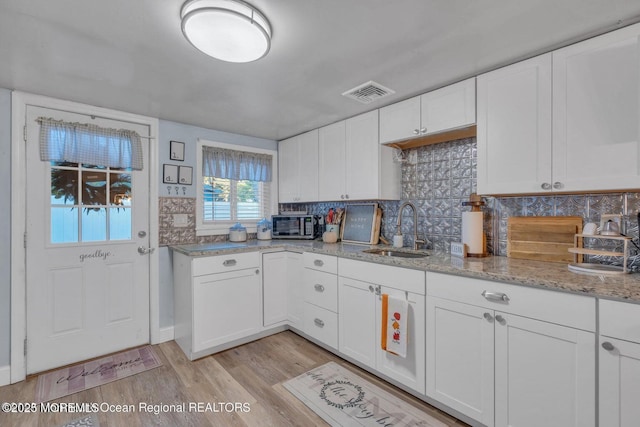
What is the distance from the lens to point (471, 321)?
5.31 ft

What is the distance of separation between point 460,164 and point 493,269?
99cm

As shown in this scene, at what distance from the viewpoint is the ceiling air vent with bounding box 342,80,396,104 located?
6.77ft

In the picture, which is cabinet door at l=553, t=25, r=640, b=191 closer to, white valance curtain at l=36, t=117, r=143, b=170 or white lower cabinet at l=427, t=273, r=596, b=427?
white lower cabinet at l=427, t=273, r=596, b=427

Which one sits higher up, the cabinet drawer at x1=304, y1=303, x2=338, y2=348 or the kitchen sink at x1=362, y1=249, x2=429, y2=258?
the kitchen sink at x1=362, y1=249, x2=429, y2=258

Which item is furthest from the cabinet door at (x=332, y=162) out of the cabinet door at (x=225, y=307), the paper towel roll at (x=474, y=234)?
the paper towel roll at (x=474, y=234)

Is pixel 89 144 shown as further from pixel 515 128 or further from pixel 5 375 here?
pixel 515 128

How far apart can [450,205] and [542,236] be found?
65 centimetres

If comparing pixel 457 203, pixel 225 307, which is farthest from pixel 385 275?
pixel 225 307

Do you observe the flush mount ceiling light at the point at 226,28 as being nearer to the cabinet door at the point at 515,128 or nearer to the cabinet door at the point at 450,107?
the cabinet door at the point at 450,107

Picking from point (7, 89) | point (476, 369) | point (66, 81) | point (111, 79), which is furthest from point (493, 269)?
point (7, 89)

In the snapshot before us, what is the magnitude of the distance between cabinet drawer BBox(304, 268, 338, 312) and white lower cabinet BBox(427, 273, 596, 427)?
0.85m

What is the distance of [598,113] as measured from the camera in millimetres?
1491

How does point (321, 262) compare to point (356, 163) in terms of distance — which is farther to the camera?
point (356, 163)

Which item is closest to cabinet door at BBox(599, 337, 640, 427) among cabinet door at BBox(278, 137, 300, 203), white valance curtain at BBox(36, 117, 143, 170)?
cabinet door at BBox(278, 137, 300, 203)
